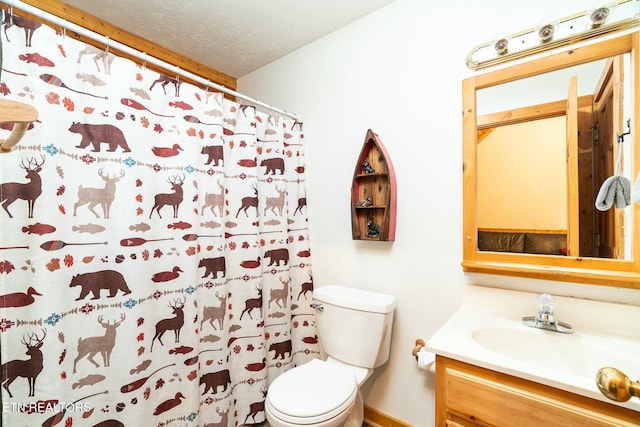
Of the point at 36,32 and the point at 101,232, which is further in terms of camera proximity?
the point at 101,232

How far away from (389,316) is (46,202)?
1562 millimetres

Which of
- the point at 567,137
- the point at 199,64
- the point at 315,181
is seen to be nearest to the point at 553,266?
the point at 567,137

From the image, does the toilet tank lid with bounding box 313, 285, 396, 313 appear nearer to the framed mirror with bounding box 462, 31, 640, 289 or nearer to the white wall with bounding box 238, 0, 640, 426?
the white wall with bounding box 238, 0, 640, 426

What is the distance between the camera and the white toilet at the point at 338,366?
4.00 feet

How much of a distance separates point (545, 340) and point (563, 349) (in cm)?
5

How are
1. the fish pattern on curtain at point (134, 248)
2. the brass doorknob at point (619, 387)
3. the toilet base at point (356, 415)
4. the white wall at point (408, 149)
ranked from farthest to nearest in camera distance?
the toilet base at point (356, 415) < the white wall at point (408, 149) < the fish pattern on curtain at point (134, 248) < the brass doorknob at point (619, 387)

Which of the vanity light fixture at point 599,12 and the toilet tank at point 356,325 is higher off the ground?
the vanity light fixture at point 599,12

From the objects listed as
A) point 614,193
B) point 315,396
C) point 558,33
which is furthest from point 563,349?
point 558,33

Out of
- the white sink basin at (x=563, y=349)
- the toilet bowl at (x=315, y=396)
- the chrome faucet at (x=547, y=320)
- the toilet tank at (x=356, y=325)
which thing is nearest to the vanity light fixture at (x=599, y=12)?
the chrome faucet at (x=547, y=320)

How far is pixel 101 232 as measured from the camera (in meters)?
1.21

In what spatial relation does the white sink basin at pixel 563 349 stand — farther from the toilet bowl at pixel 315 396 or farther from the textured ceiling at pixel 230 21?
the textured ceiling at pixel 230 21

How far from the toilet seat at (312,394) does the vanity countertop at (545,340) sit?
21.7 inches

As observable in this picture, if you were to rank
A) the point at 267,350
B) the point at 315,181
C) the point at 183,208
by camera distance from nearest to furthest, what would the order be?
the point at 183,208, the point at 267,350, the point at 315,181

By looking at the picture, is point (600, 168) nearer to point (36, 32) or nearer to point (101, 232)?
point (101, 232)
